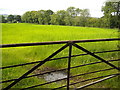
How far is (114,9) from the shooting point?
11.7 feet

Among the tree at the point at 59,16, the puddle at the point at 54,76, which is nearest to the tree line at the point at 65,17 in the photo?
the tree at the point at 59,16

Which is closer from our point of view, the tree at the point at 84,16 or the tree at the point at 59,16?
the tree at the point at 59,16

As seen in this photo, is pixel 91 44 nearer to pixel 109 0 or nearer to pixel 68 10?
pixel 109 0

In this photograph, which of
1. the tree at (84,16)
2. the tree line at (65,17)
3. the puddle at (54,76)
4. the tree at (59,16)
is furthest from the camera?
the tree at (84,16)

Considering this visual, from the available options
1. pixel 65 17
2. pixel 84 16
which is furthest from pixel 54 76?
pixel 84 16

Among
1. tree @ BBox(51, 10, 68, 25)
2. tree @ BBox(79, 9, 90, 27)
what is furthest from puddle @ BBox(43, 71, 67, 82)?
tree @ BBox(79, 9, 90, 27)

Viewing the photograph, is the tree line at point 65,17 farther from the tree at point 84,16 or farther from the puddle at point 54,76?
the puddle at point 54,76

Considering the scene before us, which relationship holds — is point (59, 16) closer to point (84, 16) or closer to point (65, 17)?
point (65, 17)

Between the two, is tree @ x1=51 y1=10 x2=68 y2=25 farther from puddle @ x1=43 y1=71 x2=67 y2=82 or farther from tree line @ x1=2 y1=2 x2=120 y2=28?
puddle @ x1=43 y1=71 x2=67 y2=82

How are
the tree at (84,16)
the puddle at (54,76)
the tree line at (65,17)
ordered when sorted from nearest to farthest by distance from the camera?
the puddle at (54,76) < the tree line at (65,17) < the tree at (84,16)

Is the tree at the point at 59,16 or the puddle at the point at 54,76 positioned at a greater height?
the tree at the point at 59,16

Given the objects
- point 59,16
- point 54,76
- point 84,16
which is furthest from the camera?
point 59,16

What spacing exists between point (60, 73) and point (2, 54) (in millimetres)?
2092

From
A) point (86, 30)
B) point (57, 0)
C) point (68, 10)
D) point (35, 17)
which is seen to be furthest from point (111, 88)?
point (86, 30)
